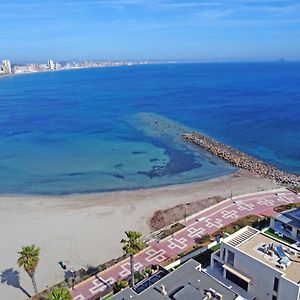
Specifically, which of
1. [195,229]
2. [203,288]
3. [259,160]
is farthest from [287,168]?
[203,288]

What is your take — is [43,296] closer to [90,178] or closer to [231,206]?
[231,206]

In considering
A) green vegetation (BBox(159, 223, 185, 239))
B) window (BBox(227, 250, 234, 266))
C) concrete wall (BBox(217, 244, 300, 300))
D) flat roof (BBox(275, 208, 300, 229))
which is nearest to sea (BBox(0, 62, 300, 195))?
green vegetation (BBox(159, 223, 185, 239))

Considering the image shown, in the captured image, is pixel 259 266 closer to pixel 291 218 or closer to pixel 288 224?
pixel 288 224

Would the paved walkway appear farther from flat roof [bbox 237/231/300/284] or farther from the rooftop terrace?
flat roof [bbox 237/231/300/284]

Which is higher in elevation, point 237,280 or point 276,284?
point 276,284

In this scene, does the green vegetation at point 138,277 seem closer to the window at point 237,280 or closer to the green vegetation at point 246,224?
the window at point 237,280

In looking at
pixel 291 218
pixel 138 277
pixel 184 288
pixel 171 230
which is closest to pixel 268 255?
pixel 184 288
